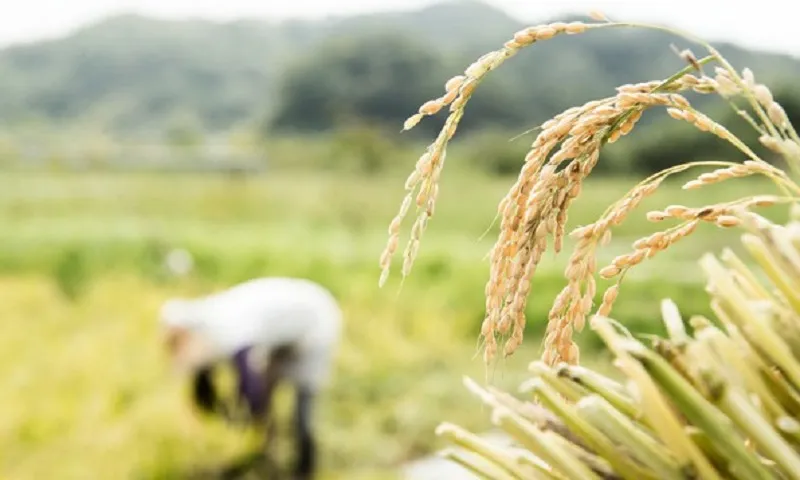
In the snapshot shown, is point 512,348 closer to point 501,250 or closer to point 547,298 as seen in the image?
point 501,250

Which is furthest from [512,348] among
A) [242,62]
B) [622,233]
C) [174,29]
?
[174,29]

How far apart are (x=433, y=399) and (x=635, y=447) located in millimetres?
5536

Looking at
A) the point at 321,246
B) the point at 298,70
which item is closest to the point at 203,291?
the point at 321,246

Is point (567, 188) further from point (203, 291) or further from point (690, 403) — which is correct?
point (203, 291)

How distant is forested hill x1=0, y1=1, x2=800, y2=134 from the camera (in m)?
33.1

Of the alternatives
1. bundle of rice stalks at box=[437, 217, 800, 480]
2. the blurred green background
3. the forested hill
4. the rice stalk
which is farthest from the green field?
the forested hill

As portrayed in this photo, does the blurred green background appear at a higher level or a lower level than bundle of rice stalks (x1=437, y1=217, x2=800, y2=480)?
lower

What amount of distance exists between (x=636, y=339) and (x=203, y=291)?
7982 mm

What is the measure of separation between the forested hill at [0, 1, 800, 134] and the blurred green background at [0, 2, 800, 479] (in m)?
0.18

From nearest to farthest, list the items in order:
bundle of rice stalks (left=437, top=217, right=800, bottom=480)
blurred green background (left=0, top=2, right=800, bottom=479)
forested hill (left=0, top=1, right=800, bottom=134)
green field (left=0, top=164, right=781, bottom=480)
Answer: bundle of rice stalks (left=437, top=217, right=800, bottom=480) → green field (left=0, top=164, right=781, bottom=480) → blurred green background (left=0, top=2, right=800, bottom=479) → forested hill (left=0, top=1, right=800, bottom=134)

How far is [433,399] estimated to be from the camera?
5922mm

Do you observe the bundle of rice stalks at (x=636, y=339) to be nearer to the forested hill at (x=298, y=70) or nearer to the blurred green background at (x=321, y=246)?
the blurred green background at (x=321, y=246)

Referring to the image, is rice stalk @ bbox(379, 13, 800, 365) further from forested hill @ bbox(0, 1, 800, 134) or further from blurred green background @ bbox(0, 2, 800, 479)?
forested hill @ bbox(0, 1, 800, 134)

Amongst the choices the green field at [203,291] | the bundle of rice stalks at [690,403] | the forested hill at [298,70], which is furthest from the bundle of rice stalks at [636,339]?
the forested hill at [298,70]
